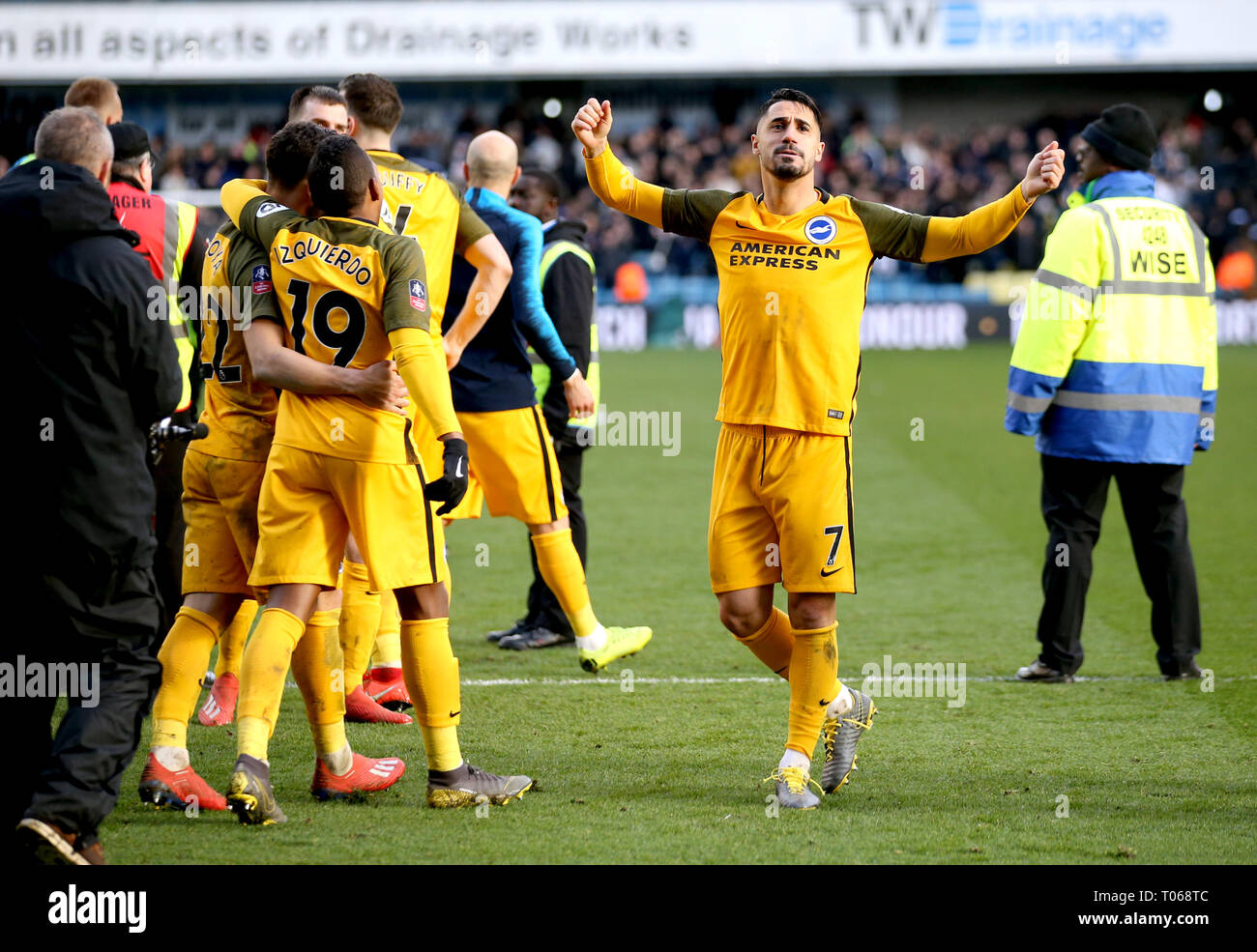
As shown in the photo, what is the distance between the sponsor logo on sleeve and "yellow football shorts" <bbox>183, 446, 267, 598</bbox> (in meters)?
0.62

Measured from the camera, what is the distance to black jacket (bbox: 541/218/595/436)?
742 cm

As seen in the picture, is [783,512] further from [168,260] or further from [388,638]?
[168,260]

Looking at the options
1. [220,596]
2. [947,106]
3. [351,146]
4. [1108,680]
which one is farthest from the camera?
[947,106]

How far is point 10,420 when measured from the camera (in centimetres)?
393

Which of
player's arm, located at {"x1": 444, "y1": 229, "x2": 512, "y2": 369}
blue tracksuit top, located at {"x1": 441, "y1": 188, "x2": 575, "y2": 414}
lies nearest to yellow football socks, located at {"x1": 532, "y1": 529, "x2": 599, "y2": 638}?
blue tracksuit top, located at {"x1": 441, "y1": 188, "x2": 575, "y2": 414}

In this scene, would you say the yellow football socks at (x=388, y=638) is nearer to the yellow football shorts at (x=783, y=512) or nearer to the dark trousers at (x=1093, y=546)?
the yellow football shorts at (x=783, y=512)

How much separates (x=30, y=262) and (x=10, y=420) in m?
0.42

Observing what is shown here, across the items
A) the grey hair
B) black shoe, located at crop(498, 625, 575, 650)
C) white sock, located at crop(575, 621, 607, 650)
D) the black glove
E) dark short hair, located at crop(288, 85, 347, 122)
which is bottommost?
black shoe, located at crop(498, 625, 575, 650)

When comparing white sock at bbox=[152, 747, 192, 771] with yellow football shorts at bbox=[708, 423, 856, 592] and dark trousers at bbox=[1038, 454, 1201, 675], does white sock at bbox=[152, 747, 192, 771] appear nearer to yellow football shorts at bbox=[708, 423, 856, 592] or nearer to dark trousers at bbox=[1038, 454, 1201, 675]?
yellow football shorts at bbox=[708, 423, 856, 592]

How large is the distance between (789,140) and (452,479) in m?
1.55

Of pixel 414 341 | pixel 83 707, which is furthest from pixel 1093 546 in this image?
pixel 83 707

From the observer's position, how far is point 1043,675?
657 centimetres
